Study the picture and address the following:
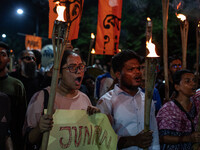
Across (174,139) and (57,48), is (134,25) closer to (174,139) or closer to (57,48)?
(174,139)

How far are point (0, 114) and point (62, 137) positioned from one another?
24.0 inches

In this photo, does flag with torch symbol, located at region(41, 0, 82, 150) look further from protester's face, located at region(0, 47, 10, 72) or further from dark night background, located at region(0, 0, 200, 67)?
dark night background, located at region(0, 0, 200, 67)

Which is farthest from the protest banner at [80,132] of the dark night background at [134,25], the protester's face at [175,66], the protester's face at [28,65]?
the dark night background at [134,25]

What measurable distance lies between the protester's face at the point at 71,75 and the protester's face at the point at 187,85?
1.56 meters

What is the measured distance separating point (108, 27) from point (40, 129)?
168 inches

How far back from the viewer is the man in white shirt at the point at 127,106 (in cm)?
246

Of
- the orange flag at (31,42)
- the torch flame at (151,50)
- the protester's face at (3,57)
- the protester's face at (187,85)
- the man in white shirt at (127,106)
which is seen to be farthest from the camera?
the orange flag at (31,42)

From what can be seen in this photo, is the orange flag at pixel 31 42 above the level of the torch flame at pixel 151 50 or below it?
above

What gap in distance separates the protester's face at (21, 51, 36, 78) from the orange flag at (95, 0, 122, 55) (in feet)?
5.86

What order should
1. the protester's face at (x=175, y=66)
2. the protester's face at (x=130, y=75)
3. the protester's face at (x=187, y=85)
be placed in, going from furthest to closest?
the protester's face at (x=175, y=66)
the protester's face at (x=187, y=85)
the protester's face at (x=130, y=75)

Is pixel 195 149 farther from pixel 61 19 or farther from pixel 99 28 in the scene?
pixel 99 28

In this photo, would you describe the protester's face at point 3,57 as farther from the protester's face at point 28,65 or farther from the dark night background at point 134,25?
the dark night background at point 134,25

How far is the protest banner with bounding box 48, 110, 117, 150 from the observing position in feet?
6.63

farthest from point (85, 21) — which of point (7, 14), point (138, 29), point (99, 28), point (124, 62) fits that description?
point (124, 62)
